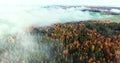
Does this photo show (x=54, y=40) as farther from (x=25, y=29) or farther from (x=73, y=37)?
(x=25, y=29)

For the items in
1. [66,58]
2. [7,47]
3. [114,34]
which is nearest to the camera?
[66,58]

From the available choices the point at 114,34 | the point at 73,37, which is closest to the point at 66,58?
the point at 73,37

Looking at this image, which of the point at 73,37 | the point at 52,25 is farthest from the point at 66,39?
the point at 52,25

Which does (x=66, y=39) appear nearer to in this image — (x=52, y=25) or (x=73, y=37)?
(x=73, y=37)

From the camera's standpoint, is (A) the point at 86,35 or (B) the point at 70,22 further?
(B) the point at 70,22

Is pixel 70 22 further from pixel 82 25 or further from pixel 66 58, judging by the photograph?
pixel 66 58

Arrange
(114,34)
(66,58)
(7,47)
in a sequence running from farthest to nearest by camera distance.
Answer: (114,34) < (7,47) < (66,58)

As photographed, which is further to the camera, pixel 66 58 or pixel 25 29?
pixel 25 29

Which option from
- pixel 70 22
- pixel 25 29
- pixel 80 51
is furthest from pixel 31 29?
pixel 80 51
